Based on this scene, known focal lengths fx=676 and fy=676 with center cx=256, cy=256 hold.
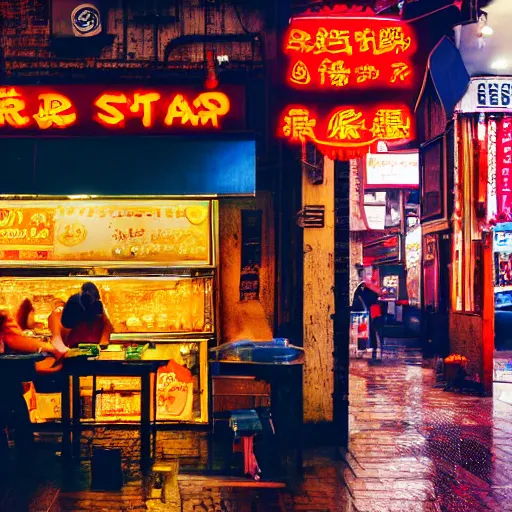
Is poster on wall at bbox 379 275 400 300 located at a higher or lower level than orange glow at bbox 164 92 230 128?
lower

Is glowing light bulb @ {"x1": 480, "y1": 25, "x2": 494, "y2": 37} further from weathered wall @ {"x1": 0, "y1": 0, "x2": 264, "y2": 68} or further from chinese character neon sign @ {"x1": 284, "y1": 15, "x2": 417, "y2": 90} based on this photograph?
weathered wall @ {"x1": 0, "y1": 0, "x2": 264, "y2": 68}

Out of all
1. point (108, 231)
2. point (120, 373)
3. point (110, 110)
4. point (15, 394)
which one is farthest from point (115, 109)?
point (15, 394)

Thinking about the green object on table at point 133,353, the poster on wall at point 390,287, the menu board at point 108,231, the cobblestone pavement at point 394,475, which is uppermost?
the menu board at point 108,231

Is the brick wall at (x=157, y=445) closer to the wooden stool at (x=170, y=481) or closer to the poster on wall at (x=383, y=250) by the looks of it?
the wooden stool at (x=170, y=481)

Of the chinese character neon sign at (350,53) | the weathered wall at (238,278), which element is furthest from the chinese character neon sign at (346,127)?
the weathered wall at (238,278)

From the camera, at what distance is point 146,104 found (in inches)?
367

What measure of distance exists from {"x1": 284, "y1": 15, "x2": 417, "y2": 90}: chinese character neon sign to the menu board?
98.3 inches

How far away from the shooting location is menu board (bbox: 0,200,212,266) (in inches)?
389

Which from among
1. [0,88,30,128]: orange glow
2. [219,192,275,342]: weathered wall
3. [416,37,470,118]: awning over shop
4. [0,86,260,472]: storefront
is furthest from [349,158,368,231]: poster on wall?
[0,88,30,128]: orange glow

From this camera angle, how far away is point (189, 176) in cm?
922

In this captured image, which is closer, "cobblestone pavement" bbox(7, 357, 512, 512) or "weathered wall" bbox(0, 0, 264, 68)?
"cobblestone pavement" bbox(7, 357, 512, 512)

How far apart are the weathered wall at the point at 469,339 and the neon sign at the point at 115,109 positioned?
687cm

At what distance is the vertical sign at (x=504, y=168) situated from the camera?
607 inches

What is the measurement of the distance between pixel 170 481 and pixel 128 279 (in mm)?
3399
